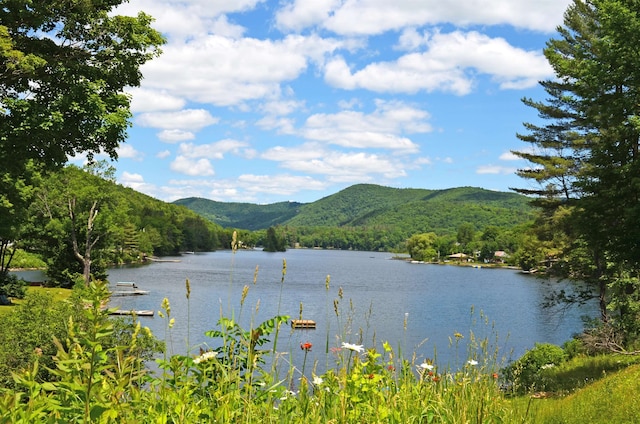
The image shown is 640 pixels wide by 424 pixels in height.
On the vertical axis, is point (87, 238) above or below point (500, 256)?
above

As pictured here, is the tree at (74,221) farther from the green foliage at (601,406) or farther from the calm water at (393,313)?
the green foliage at (601,406)

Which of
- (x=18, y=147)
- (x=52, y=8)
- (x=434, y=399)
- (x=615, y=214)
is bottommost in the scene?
(x=434, y=399)

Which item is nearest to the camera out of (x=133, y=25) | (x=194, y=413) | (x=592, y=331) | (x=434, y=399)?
(x=194, y=413)

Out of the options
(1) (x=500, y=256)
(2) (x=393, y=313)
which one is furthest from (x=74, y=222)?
(1) (x=500, y=256)

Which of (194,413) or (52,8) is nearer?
(194,413)

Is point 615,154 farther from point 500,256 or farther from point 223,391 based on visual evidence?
point 500,256

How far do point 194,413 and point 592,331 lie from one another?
20812 millimetres

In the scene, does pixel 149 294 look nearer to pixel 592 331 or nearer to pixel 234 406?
pixel 592 331

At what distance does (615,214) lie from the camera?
14891 mm

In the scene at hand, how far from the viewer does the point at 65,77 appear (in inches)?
493

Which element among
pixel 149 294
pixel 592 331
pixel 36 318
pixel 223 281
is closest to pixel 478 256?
pixel 223 281

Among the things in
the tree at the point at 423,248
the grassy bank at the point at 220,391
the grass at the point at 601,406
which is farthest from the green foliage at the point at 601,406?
the tree at the point at 423,248

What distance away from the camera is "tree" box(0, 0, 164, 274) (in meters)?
11.8

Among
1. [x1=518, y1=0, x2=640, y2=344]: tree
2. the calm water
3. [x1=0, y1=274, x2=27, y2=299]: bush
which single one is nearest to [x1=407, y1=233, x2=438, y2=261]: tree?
the calm water
